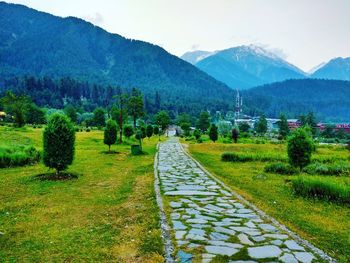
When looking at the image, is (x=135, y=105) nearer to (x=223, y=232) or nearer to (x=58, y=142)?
(x=58, y=142)

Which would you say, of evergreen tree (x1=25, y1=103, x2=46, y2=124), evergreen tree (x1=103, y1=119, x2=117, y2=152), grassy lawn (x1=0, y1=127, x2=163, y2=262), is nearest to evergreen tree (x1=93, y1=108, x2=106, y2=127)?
evergreen tree (x1=25, y1=103, x2=46, y2=124)

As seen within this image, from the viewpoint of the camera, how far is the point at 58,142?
14.8 meters

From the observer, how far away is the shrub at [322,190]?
11.3 meters

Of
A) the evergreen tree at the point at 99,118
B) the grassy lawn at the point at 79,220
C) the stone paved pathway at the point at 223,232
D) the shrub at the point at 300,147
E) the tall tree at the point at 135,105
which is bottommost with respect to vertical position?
the grassy lawn at the point at 79,220

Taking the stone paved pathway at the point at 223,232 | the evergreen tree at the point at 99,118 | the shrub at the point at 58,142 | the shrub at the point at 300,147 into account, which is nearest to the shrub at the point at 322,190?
the stone paved pathway at the point at 223,232

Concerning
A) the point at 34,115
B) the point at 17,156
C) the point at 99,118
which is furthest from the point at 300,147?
the point at 99,118

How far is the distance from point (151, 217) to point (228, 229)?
1.97 meters

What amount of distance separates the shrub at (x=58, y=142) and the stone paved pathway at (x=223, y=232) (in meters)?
5.45

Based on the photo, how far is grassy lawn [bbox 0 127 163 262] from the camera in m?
6.52

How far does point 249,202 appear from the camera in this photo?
10.5 meters

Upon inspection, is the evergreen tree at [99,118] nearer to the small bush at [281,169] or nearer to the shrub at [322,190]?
the small bush at [281,169]

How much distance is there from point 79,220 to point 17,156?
42.8 ft

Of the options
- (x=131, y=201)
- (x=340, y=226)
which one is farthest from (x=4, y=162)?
(x=340, y=226)

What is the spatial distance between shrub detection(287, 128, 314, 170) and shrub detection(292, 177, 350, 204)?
465cm
